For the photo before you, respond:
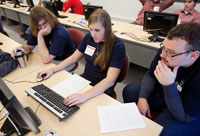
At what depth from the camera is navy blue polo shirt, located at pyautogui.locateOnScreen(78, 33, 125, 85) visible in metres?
1.17

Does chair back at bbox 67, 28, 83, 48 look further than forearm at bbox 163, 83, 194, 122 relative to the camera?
Yes

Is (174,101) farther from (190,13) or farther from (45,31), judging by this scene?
(190,13)

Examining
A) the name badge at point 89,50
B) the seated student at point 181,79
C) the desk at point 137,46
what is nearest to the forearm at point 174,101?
the seated student at point 181,79

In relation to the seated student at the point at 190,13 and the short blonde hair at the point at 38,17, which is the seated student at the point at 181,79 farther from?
→ the seated student at the point at 190,13

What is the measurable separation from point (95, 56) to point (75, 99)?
0.54 meters

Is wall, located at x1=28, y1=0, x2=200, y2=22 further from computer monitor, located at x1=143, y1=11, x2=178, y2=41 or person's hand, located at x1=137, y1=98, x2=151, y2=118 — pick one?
person's hand, located at x1=137, y1=98, x2=151, y2=118

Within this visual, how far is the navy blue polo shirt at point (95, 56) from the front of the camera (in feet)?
3.82

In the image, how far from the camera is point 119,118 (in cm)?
82

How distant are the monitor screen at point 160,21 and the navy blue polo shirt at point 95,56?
38.1 inches

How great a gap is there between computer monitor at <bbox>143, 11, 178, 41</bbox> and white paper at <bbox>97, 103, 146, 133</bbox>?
1.39 metres

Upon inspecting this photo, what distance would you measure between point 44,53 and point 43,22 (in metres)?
0.35

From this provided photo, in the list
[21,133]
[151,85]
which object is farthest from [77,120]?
[151,85]

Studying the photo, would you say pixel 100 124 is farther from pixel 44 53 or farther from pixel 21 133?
pixel 44 53

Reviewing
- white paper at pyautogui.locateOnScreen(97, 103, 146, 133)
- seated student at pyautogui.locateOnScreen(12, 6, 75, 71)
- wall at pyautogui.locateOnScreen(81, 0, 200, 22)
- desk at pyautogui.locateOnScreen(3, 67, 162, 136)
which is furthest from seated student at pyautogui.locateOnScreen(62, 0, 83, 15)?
white paper at pyautogui.locateOnScreen(97, 103, 146, 133)
